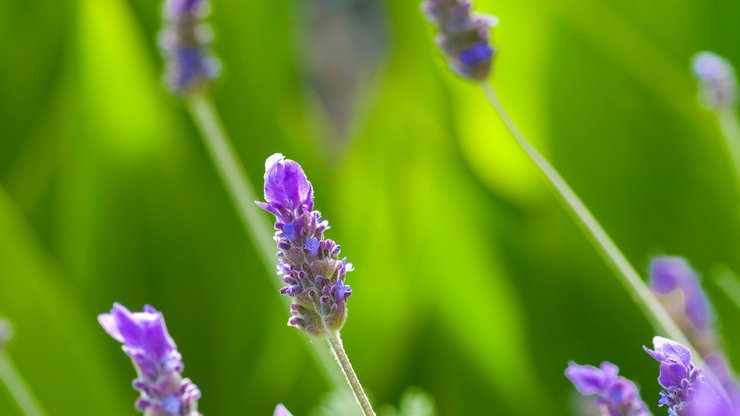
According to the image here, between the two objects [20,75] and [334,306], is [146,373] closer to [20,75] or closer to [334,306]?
[334,306]

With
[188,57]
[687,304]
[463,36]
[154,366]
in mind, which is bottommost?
[687,304]

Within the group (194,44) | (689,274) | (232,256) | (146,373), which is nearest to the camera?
(146,373)

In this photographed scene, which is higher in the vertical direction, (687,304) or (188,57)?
(188,57)

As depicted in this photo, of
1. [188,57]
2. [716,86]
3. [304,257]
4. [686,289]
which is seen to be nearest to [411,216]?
[188,57]

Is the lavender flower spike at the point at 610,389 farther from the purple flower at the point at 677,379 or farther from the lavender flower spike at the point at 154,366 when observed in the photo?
the lavender flower spike at the point at 154,366

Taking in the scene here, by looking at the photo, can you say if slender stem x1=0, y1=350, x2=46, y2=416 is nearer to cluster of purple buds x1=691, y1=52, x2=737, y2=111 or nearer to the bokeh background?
the bokeh background

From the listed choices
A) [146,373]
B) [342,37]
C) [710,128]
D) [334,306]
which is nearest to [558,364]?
[710,128]

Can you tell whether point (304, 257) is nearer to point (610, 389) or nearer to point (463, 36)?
point (610, 389)
